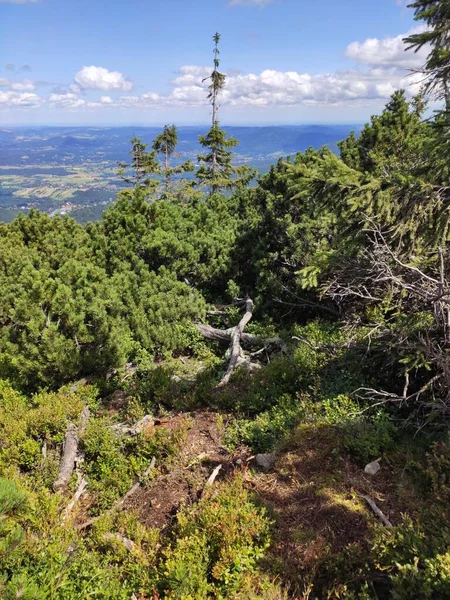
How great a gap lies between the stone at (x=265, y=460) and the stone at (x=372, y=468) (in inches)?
61.9

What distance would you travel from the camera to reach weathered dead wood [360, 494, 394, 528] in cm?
481

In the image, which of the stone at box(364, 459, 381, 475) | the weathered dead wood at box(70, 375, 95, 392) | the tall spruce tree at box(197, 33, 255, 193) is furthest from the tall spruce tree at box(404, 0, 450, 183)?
the tall spruce tree at box(197, 33, 255, 193)

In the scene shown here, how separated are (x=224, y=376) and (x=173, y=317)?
2.87 meters

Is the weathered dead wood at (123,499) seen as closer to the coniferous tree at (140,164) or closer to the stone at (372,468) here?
the stone at (372,468)

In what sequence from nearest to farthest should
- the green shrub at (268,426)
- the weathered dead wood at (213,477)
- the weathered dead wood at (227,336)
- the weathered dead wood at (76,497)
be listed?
the weathered dead wood at (76,497), the weathered dead wood at (213,477), the green shrub at (268,426), the weathered dead wood at (227,336)

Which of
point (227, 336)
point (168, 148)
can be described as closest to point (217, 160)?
point (168, 148)

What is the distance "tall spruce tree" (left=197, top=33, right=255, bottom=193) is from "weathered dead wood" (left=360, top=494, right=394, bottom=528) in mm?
26757

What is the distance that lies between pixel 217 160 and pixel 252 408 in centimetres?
2657

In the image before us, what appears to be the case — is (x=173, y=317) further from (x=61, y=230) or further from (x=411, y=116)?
(x=411, y=116)

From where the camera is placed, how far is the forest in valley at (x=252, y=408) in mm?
4453

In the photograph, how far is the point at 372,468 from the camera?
6074mm

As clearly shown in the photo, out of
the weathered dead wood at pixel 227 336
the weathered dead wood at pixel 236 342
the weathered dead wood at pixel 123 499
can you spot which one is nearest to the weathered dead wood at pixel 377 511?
the weathered dead wood at pixel 123 499

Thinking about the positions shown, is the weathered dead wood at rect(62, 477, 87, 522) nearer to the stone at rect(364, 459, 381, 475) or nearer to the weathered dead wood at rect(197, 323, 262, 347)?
the stone at rect(364, 459, 381, 475)

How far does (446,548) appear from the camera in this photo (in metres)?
3.92
